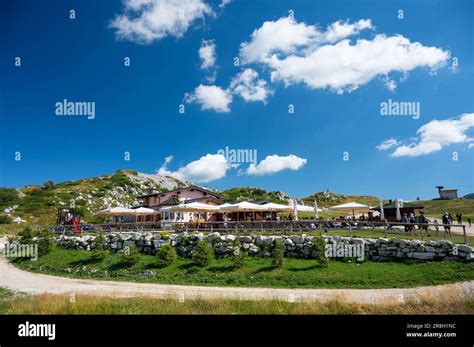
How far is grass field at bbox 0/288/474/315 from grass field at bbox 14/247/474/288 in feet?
14.7

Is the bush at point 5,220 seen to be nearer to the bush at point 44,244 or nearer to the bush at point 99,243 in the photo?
the bush at point 44,244

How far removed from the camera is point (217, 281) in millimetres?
17375

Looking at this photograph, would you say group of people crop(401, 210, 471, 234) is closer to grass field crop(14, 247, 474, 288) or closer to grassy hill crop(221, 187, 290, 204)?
grass field crop(14, 247, 474, 288)

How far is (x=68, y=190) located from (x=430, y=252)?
8406 cm

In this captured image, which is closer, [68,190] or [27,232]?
[27,232]

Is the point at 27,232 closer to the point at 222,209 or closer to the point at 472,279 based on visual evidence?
the point at 222,209

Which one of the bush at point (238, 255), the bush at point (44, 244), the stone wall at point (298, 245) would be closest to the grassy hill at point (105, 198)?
the bush at point (44, 244)

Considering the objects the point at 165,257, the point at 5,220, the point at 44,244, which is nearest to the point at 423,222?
the point at 165,257

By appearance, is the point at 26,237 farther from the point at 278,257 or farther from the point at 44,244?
the point at 278,257

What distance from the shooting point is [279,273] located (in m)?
17.5

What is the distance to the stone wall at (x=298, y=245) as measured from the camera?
56.2 feet

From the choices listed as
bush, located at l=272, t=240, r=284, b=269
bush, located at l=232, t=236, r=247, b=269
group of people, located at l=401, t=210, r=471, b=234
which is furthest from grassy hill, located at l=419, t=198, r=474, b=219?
bush, located at l=232, t=236, r=247, b=269

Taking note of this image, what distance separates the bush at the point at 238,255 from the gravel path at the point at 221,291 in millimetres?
3138
